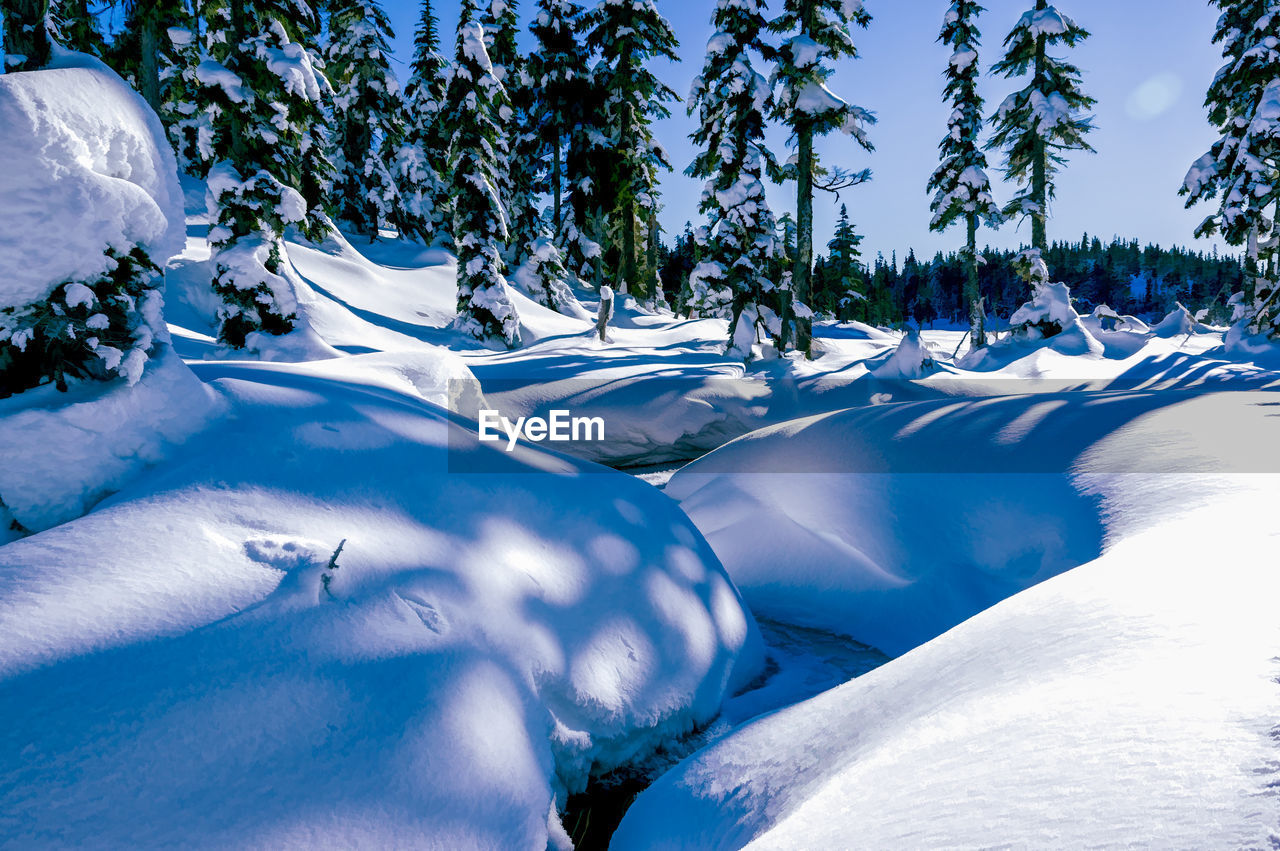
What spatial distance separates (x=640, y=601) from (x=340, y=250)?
18.2 meters

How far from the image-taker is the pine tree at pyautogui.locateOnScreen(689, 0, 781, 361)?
13508 millimetres

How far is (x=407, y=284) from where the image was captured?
723 inches

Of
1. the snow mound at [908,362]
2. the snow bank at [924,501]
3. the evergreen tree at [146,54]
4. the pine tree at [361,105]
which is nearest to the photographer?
the snow bank at [924,501]

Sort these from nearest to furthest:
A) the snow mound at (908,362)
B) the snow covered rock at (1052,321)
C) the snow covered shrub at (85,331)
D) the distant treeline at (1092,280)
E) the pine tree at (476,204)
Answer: the snow covered shrub at (85,331)
the snow mound at (908,362)
the snow covered rock at (1052,321)
the pine tree at (476,204)
the distant treeline at (1092,280)

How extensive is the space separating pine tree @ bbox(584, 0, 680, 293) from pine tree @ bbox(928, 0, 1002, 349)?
8.64 metres

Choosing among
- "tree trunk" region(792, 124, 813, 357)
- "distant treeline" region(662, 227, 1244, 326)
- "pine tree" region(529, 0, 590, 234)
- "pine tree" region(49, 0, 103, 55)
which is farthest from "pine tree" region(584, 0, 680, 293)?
"distant treeline" region(662, 227, 1244, 326)

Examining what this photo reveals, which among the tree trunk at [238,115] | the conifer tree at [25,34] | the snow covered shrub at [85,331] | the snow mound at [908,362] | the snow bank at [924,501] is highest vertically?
the tree trunk at [238,115]

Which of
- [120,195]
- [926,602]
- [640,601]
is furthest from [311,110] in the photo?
[926,602]

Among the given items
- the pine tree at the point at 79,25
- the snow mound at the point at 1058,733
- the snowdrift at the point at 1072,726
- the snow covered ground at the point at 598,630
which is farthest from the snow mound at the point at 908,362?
the pine tree at the point at 79,25

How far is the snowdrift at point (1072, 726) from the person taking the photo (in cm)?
102

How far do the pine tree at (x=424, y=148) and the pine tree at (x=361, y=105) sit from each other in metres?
0.94

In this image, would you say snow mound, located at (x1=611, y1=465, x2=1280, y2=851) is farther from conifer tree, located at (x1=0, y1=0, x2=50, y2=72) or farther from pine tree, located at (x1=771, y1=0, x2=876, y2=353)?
pine tree, located at (x1=771, y1=0, x2=876, y2=353)

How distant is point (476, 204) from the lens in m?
15.6

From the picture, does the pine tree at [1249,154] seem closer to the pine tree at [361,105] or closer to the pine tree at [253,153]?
the pine tree at [253,153]
